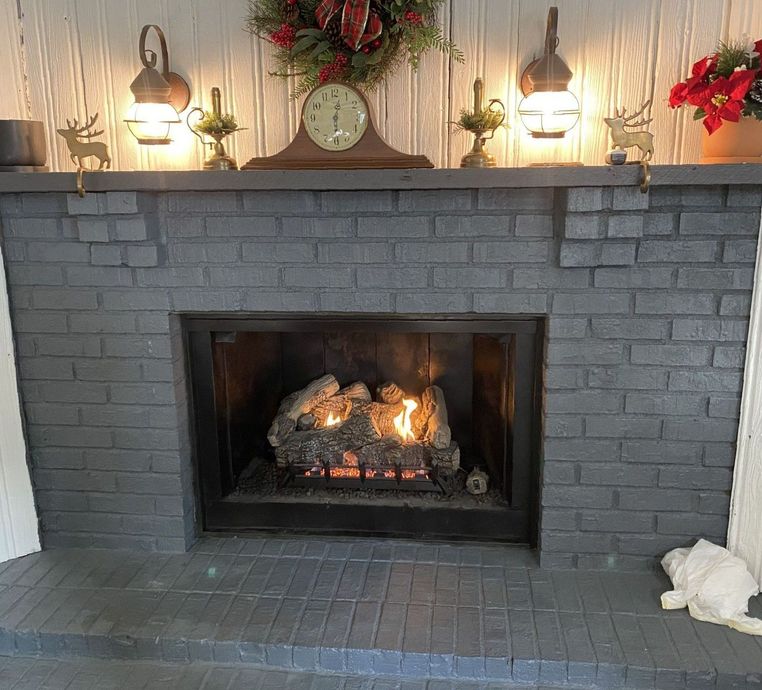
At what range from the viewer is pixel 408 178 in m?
1.78

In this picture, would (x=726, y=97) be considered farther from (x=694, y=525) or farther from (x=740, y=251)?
(x=694, y=525)

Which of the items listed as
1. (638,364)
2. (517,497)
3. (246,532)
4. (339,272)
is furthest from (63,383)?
(638,364)

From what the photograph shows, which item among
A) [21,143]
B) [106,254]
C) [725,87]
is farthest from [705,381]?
[21,143]

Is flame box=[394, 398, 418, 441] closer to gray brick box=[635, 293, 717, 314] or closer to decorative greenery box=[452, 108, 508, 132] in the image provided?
gray brick box=[635, 293, 717, 314]

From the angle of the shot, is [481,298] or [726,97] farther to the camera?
[481,298]

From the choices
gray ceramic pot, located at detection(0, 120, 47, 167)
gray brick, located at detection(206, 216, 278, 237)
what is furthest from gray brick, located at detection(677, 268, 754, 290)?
gray ceramic pot, located at detection(0, 120, 47, 167)

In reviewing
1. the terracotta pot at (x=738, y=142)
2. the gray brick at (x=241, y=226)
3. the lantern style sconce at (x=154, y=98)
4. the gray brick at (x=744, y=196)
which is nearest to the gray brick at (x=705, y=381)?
the gray brick at (x=744, y=196)

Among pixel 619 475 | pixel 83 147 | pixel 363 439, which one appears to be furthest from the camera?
pixel 363 439

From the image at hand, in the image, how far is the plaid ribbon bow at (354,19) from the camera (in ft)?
5.91

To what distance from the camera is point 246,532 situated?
7.50 ft

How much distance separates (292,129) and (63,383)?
1.04 metres

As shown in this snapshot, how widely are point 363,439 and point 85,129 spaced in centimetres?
125

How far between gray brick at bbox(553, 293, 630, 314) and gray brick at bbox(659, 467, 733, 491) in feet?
1.61

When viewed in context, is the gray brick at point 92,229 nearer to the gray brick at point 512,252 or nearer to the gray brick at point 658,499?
the gray brick at point 512,252
